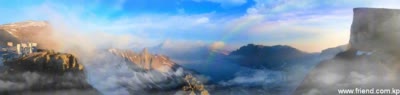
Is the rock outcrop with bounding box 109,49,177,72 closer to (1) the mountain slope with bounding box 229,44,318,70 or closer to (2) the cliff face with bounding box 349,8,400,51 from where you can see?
(1) the mountain slope with bounding box 229,44,318,70

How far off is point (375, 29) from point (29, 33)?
2.78 metres

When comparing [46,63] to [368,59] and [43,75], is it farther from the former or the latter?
[368,59]

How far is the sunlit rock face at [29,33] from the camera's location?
442 cm

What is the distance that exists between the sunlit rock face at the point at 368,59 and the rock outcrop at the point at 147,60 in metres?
1.21

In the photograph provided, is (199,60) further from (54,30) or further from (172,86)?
(54,30)

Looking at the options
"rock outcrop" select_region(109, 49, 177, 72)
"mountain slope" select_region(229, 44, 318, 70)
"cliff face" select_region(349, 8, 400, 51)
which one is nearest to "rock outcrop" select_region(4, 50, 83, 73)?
"rock outcrop" select_region(109, 49, 177, 72)

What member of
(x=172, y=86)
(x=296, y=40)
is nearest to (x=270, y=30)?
(x=296, y=40)

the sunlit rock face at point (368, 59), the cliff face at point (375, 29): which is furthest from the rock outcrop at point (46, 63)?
the cliff face at point (375, 29)

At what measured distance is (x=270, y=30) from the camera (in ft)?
15.4

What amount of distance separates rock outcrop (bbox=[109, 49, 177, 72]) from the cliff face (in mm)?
1522

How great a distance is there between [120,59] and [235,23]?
98cm

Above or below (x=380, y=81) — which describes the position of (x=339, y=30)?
above

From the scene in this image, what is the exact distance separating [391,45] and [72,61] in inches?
102

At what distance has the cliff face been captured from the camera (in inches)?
182
